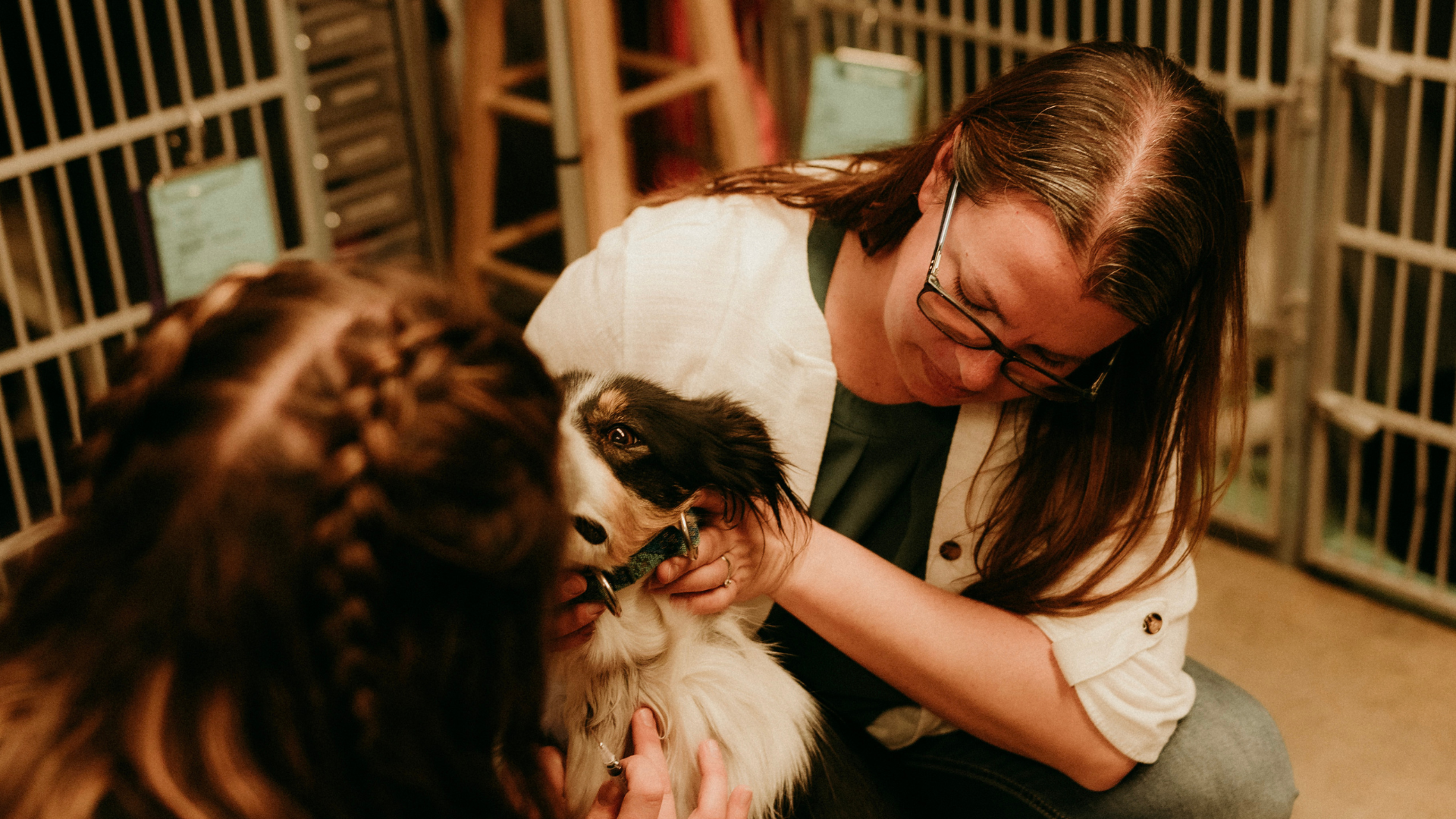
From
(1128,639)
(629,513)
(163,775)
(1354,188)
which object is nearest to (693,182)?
(629,513)

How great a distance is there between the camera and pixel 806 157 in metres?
2.07

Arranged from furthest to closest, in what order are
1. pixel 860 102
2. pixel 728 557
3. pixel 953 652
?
1. pixel 860 102
2. pixel 953 652
3. pixel 728 557

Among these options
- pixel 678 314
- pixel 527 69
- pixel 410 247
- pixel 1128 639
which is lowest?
pixel 1128 639

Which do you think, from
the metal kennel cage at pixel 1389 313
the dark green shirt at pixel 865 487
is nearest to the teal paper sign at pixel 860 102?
the metal kennel cage at pixel 1389 313

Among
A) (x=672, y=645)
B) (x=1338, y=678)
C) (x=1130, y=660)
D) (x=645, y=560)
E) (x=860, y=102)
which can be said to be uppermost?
(x=860, y=102)

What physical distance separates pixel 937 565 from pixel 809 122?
105 centimetres

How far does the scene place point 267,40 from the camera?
1.67m

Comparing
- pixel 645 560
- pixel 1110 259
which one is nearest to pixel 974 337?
pixel 1110 259

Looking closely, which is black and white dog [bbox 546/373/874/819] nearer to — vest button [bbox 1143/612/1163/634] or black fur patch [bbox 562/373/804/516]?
black fur patch [bbox 562/373/804/516]

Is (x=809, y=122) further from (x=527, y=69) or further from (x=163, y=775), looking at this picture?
(x=163, y=775)

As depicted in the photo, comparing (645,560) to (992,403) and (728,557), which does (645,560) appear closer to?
(728,557)

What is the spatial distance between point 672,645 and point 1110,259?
513 millimetres

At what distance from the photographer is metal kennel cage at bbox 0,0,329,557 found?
4.88 ft

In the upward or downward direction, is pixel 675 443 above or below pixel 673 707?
above
